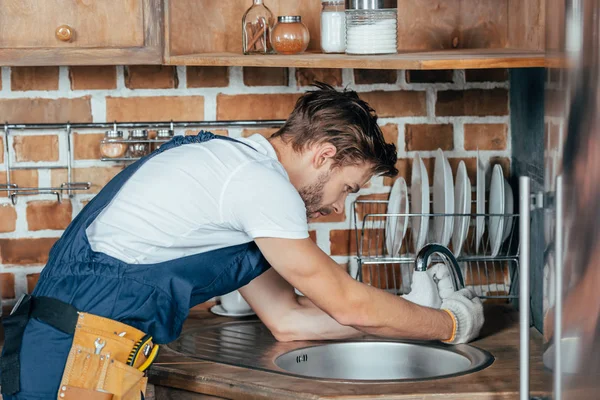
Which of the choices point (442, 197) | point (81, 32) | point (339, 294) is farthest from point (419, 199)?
point (81, 32)

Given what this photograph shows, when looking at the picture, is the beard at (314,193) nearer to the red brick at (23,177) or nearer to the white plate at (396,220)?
the white plate at (396,220)

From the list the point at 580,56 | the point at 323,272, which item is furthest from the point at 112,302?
the point at 580,56

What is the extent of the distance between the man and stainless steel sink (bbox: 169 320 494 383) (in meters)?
0.20

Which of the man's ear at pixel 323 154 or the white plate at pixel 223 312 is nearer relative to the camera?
the man's ear at pixel 323 154

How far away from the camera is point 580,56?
3.60 feet

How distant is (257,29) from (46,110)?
0.58 meters

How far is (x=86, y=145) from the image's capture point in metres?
2.19

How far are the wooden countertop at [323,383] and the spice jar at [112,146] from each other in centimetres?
54

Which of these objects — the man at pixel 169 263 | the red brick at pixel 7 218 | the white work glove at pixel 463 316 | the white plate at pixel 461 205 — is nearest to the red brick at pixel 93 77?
the red brick at pixel 7 218

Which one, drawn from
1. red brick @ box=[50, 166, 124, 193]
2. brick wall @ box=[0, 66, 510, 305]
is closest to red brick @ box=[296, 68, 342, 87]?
brick wall @ box=[0, 66, 510, 305]

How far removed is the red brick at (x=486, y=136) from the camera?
2.24 m

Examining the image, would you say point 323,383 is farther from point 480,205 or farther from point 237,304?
point 480,205

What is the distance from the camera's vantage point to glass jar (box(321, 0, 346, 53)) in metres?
1.96

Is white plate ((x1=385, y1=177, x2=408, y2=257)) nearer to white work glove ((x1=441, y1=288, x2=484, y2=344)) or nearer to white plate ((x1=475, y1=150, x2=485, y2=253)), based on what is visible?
white plate ((x1=475, y1=150, x2=485, y2=253))
